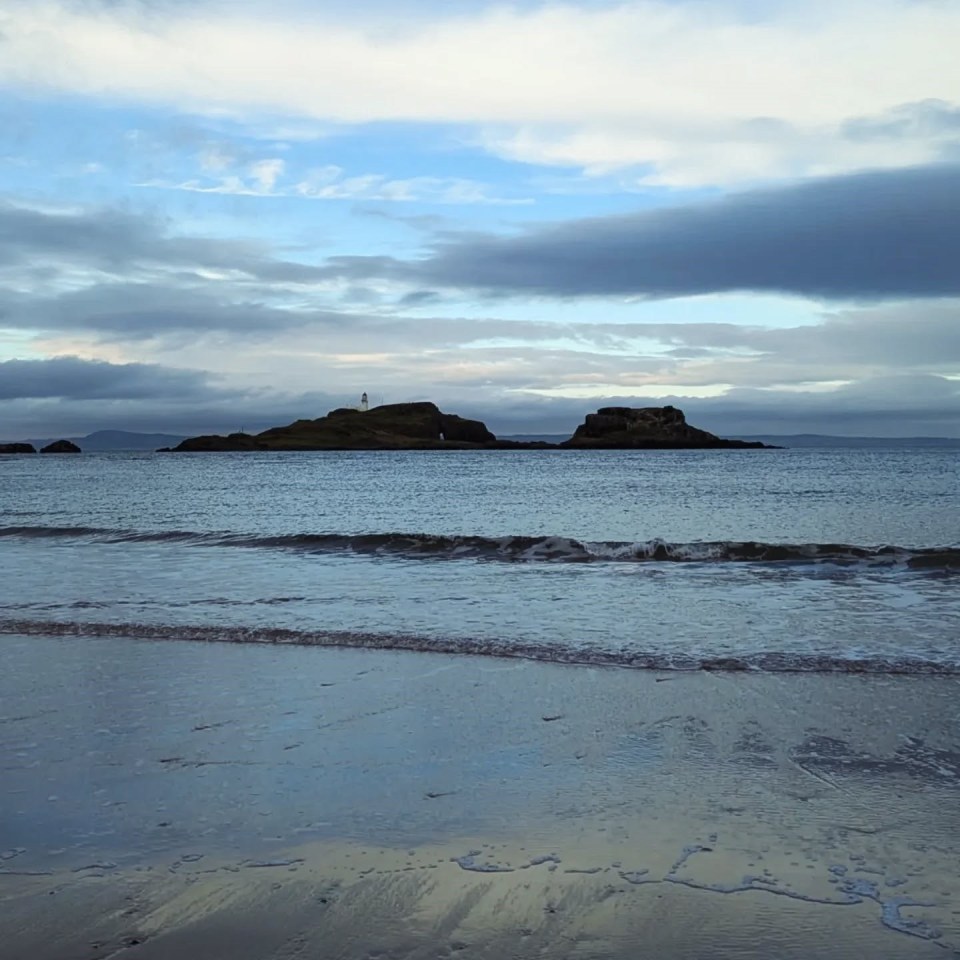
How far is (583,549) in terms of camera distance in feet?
71.6

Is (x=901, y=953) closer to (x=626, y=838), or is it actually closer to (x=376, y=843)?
(x=626, y=838)

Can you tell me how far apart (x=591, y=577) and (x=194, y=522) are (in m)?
20.6

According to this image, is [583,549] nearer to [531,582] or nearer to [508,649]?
[531,582]

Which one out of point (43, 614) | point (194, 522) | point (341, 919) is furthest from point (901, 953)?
point (194, 522)

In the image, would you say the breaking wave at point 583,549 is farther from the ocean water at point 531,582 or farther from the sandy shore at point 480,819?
the sandy shore at point 480,819

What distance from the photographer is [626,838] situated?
15.5 ft

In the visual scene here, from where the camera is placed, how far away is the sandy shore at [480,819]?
3768 millimetres

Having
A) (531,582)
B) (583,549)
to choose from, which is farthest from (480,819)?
(583,549)

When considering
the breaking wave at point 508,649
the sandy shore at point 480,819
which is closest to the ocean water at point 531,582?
the breaking wave at point 508,649

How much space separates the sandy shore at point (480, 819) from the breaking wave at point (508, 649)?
2.17ft

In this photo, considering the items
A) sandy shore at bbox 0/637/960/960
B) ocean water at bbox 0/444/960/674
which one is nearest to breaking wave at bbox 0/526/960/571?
ocean water at bbox 0/444/960/674

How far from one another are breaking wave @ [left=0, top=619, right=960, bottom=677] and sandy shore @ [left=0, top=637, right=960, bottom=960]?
0.66 m

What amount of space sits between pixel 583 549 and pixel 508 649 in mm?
11943

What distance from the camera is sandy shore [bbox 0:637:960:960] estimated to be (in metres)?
3.77
